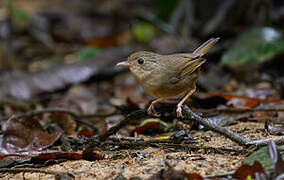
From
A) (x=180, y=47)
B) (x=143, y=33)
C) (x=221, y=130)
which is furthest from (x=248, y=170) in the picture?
(x=143, y=33)

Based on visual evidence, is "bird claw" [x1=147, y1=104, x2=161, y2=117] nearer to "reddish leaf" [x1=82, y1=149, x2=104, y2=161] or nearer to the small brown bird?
the small brown bird

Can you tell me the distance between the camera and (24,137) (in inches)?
145

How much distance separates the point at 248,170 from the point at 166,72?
1.61 meters

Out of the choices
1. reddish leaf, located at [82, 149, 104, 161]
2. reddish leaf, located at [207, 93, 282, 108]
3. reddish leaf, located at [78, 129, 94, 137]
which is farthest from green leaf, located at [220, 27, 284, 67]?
reddish leaf, located at [82, 149, 104, 161]

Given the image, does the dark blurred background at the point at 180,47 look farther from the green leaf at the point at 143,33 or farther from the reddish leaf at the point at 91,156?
the reddish leaf at the point at 91,156

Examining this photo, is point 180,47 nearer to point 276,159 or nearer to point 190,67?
point 190,67

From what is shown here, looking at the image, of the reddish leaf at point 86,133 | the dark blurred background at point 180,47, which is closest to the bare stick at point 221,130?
the reddish leaf at point 86,133

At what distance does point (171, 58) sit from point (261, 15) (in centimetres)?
402

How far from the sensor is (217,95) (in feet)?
14.3

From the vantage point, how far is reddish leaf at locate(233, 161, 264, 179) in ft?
7.29

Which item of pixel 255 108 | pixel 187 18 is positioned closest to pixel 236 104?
pixel 255 108

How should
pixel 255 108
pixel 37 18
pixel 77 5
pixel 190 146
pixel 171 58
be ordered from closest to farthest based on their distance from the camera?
pixel 190 146
pixel 171 58
pixel 255 108
pixel 37 18
pixel 77 5

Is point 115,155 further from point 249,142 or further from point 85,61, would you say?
point 85,61

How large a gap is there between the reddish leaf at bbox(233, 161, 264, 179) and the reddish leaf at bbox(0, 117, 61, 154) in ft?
6.14
